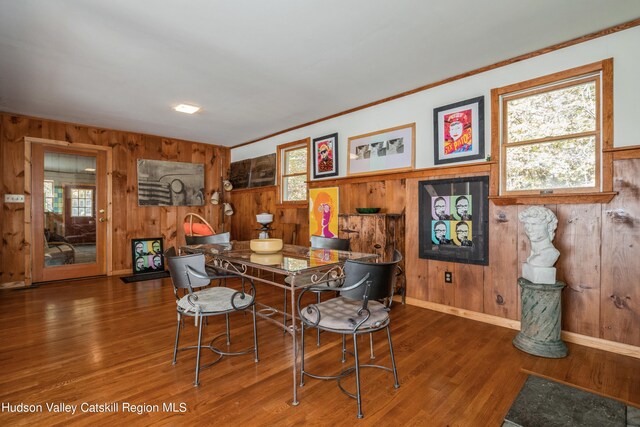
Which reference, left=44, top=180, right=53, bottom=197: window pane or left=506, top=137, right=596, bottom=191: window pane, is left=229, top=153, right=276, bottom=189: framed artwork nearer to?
left=44, top=180, right=53, bottom=197: window pane

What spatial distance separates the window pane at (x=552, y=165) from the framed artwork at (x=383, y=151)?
1087 mm

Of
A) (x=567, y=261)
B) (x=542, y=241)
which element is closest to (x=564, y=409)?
(x=542, y=241)

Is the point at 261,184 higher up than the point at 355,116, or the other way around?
the point at 355,116

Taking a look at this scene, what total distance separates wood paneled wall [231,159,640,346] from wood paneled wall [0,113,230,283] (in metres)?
3.88

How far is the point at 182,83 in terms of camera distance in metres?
3.50

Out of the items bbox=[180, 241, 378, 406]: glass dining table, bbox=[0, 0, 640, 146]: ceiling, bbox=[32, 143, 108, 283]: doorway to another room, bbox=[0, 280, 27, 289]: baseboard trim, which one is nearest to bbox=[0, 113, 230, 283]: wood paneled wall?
bbox=[0, 280, 27, 289]: baseboard trim

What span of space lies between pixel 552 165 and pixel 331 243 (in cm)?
214

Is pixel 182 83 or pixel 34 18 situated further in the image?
pixel 182 83

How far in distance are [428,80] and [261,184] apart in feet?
12.1

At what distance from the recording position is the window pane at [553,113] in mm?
2635

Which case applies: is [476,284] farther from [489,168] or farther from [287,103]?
[287,103]

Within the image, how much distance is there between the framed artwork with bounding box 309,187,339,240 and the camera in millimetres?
4609

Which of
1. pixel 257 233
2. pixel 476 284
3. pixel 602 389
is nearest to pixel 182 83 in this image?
pixel 257 233

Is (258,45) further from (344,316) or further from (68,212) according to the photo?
(68,212)
